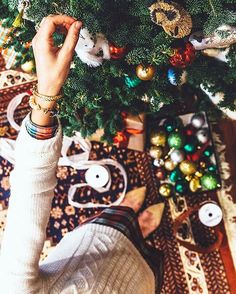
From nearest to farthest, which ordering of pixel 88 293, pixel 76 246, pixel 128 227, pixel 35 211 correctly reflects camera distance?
pixel 35 211
pixel 88 293
pixel 76 246
pixel 128 227

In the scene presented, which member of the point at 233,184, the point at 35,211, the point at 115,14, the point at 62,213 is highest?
the point at 115,14

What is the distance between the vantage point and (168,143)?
5.47 ft

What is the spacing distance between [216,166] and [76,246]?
625 millimetres

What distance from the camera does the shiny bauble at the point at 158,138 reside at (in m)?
1.66

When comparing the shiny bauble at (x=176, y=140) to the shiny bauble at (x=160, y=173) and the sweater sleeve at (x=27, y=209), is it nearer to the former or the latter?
the shiny bauble at (x=160, y=173)

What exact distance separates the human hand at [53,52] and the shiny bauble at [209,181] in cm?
89

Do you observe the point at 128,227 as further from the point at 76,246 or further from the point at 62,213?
the point at 62,213

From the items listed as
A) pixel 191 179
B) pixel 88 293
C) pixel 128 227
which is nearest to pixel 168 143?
pixel 191 179

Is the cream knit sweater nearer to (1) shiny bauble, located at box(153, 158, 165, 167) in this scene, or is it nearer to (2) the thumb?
(2) the thumb

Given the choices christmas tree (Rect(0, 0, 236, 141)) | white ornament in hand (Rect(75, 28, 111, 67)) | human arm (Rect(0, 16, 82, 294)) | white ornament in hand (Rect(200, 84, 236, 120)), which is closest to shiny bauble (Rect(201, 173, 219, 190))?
white ornament in hand (Rect(200, 84, 236, 120))

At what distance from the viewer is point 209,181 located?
162cm

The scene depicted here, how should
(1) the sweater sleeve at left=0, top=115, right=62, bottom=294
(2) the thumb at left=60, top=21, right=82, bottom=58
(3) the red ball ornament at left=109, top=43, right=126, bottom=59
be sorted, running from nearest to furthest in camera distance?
(2) the thumb at left=60, top=21, right=82, bottom=58 < (1) the sweater sleeve at left=0, top=115, right=62, bottom=294 < (3) the red ball ornament at left=109, top=43, right=126, bottom=59

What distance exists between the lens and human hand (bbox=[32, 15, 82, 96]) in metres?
0.81

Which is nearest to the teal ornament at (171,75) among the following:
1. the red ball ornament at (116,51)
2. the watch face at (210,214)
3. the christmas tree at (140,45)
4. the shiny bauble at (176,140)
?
the christmas tree at (140,45)
